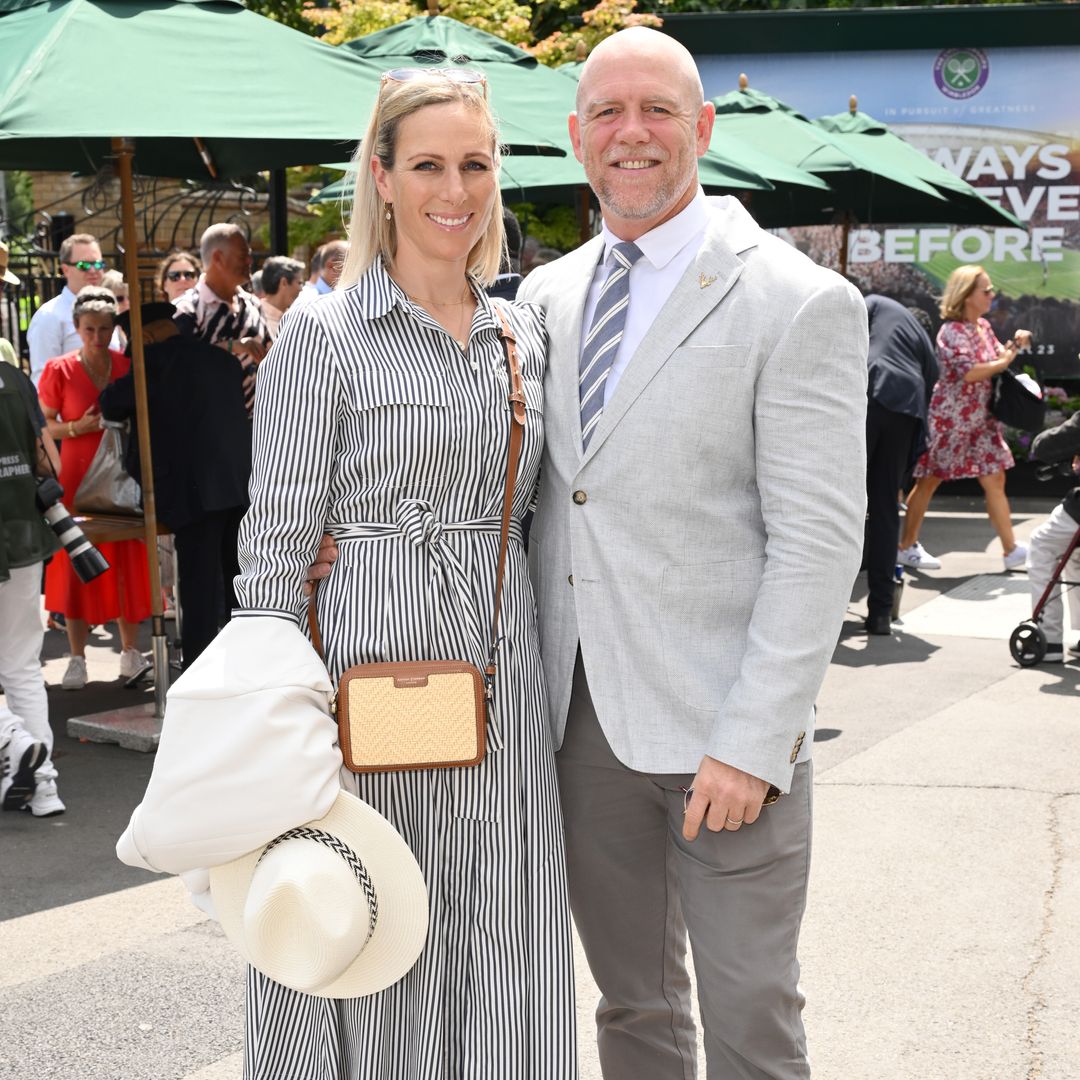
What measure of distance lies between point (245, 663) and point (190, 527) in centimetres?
469

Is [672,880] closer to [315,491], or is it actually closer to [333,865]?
[333,865]

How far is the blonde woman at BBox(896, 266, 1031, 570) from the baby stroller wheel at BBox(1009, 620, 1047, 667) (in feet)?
8.97

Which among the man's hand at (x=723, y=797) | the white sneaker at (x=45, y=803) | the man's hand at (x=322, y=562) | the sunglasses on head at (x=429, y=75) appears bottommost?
the white sneaker at (x=45, y=803)

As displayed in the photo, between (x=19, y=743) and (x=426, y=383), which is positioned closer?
(x=426, y=383)

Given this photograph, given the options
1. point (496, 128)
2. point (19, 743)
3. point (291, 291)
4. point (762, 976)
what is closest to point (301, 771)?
point (762, 976)

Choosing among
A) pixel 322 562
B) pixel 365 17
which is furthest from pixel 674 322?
pixel 365 17

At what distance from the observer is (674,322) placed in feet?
8.61

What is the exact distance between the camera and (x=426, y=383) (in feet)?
8.67

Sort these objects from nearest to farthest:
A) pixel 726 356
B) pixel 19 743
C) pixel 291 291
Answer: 1. pixel 726 356
2. pixel 19 743
3. pixel 291 291

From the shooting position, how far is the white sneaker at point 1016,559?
11.2 metres

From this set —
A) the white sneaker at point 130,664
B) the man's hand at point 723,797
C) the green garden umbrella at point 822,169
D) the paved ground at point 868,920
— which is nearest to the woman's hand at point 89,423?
the white sneaker at point 130,664

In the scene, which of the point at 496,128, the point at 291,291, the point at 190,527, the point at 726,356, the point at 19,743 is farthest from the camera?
the point at 291,291

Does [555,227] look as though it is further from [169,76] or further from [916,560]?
[169,76]

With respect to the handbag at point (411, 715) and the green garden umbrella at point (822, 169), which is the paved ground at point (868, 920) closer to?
the handbag at point (411, 715)
